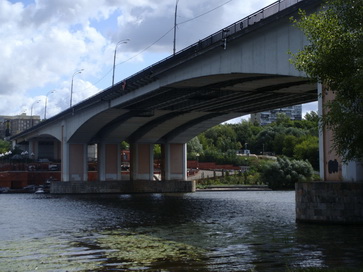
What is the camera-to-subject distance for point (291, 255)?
20938 mm

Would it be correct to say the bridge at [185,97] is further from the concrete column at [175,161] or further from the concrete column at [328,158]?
the concrete column at [328,158]

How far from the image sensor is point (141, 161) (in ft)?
281

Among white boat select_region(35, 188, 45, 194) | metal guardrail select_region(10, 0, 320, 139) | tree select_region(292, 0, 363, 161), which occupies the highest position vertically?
metal guardrail select_region(10, 0, 320, 139)

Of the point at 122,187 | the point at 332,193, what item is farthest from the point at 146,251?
the point at 122,187

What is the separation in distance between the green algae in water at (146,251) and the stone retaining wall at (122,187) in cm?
5235

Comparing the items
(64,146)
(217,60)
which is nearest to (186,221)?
(217,60)

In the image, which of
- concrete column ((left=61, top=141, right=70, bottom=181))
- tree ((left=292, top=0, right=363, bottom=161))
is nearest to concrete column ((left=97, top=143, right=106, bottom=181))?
concrete column ((left=61, top=141, right=70, bottom=181))

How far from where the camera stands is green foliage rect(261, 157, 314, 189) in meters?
84.7

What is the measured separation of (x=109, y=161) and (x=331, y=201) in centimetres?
5776

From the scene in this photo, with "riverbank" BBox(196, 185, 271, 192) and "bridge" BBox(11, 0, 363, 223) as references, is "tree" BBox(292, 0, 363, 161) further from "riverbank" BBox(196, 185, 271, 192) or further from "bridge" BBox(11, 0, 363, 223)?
"riverbank" BBox(196, 185, 271, 192)

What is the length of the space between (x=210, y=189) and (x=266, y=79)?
180 feet

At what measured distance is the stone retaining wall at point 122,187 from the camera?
8000 cm

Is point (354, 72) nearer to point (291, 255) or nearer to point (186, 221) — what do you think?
point (291, 255)

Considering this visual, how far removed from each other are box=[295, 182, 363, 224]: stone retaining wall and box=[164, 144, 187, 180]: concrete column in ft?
184
